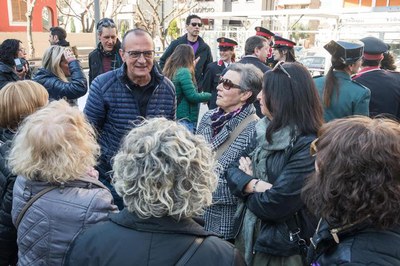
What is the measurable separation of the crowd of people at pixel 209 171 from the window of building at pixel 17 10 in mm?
25737

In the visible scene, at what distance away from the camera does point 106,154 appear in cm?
315

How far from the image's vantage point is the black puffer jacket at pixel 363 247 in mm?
1281

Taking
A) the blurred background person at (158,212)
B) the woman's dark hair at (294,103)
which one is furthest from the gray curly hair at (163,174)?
the woman's dark hair at (294,103)

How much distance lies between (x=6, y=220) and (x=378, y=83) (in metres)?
3.54

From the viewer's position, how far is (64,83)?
4.18 m

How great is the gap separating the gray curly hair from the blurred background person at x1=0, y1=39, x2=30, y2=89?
12.0ft

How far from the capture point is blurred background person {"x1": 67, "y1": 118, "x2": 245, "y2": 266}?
1353 mm

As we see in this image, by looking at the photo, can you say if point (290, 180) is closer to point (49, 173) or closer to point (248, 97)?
point (248, 97)

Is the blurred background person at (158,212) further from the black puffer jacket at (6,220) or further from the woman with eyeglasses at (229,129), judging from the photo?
the woman with eyeglasses at (229,129)

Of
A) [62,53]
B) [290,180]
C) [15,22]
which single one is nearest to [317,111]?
[290,180]

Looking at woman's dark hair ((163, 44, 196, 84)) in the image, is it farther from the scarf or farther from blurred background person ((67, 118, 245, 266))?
blurred background person ((67, 118, 245, 266))

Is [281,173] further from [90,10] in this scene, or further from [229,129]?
[90,10]

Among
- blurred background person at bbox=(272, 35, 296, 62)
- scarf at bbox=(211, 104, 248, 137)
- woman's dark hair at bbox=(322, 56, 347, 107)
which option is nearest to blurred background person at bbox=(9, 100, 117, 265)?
scarf at bbox=(211, 104, 248, 137)

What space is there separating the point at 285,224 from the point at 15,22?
28.6m
